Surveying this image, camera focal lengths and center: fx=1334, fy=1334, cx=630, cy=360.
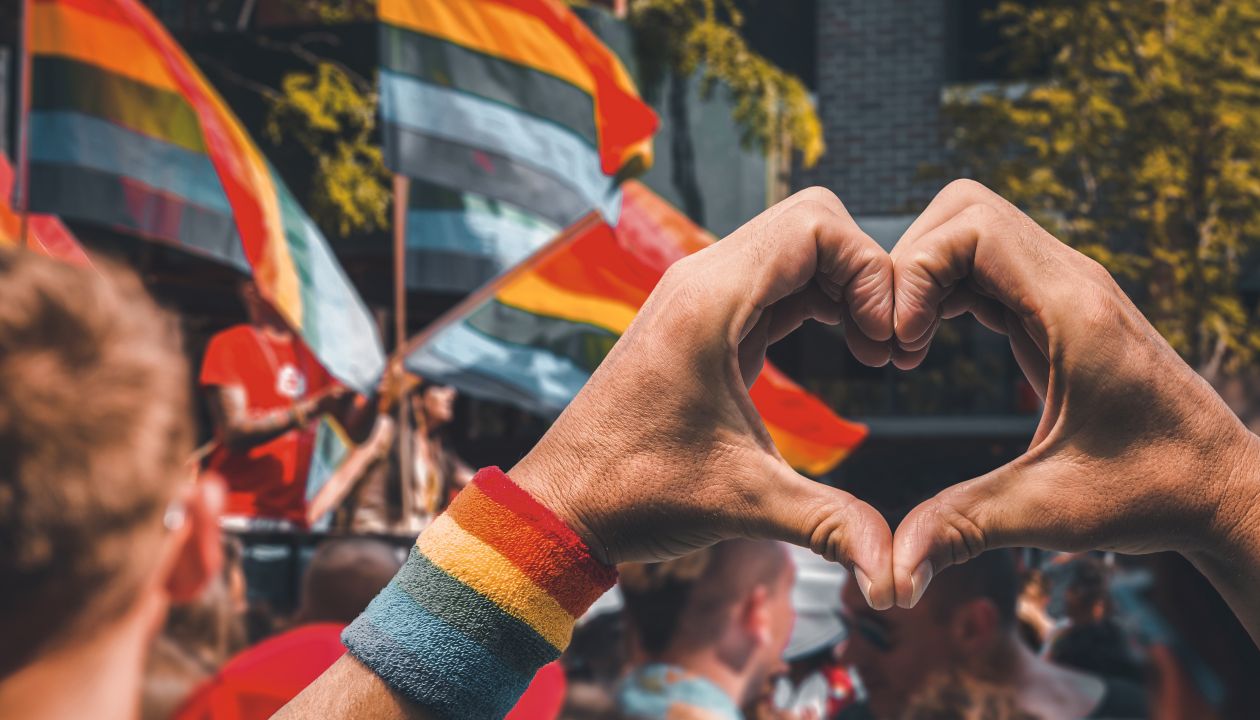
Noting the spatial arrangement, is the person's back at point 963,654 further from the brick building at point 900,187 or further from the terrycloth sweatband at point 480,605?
the brick building at point 900,187

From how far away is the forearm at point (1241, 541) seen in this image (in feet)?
3.73

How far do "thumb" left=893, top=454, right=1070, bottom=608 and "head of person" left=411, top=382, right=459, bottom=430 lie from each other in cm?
596

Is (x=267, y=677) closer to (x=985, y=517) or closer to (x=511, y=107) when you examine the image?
(x=985, y=517)

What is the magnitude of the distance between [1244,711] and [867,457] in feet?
25.8

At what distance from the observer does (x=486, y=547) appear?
1.15 metres

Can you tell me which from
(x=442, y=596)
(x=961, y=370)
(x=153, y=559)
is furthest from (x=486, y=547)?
(x=961, y=370)

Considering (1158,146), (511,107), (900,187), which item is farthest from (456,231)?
(900,187)

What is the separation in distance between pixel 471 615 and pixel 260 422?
463 centimetres

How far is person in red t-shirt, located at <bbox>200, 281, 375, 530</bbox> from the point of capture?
5.52m

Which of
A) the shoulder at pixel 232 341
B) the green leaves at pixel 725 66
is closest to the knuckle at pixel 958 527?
the shoulder at pixel 232 341

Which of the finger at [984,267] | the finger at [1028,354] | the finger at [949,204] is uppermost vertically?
the finger at [949,204]

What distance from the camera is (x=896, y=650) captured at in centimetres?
395

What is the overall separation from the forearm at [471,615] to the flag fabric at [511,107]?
5164mm

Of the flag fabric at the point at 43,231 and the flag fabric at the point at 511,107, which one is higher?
the flag fabric at the point at 511,107
